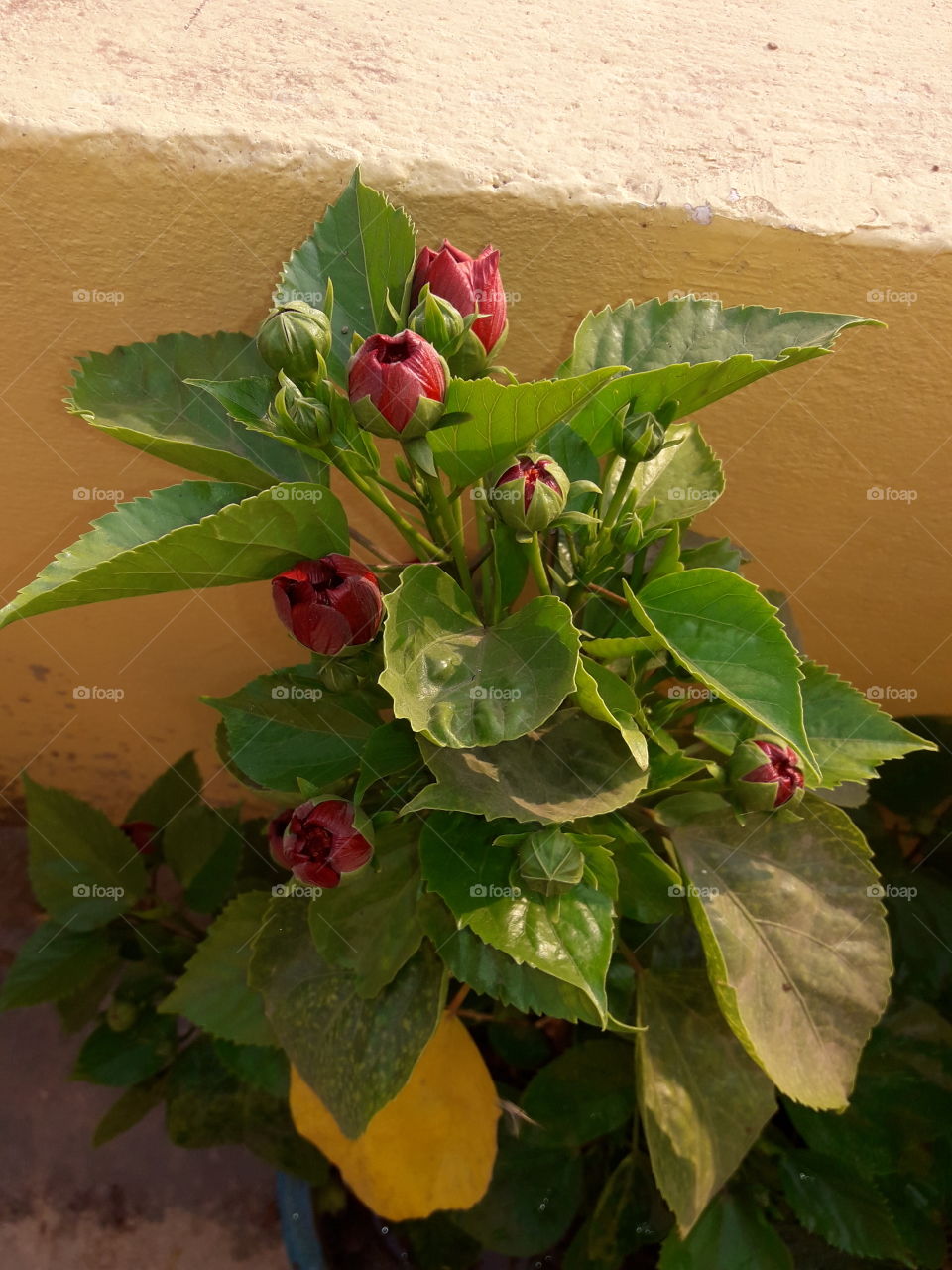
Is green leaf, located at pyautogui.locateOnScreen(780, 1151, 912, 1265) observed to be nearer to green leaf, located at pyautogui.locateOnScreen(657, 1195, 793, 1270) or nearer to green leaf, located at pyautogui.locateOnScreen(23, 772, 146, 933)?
green leaf, located at pyautogui.locateOnScreen(657, 1195, 793, 1270)

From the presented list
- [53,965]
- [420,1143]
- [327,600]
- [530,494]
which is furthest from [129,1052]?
[530,494]

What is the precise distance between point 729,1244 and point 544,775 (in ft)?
1.72

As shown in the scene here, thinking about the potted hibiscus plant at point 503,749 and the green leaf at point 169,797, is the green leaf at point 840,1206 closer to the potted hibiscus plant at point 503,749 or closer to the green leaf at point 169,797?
the potted hibiscus plant at point 503,749

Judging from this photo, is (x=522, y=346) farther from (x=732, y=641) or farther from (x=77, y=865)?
(x=77, y=865)

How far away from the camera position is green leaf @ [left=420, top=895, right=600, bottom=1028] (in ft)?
2.09

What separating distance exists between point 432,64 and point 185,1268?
4.10 ft

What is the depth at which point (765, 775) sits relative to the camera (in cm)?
62

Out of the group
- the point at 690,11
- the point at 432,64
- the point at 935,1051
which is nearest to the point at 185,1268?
the point at 935,1051

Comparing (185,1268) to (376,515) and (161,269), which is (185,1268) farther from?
(161,269)

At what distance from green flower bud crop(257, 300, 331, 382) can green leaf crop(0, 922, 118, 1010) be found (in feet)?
2.23

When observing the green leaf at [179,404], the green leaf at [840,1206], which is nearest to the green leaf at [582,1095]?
the green leaf at [840,1206]

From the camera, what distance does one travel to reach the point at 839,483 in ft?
3.08

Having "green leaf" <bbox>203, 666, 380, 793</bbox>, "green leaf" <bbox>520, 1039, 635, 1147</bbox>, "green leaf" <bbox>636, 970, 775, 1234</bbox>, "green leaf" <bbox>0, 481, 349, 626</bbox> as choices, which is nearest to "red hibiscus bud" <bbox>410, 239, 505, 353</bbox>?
"green leaf" <bbox>0, 481, 349, 626</bbox>

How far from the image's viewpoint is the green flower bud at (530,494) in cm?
50
